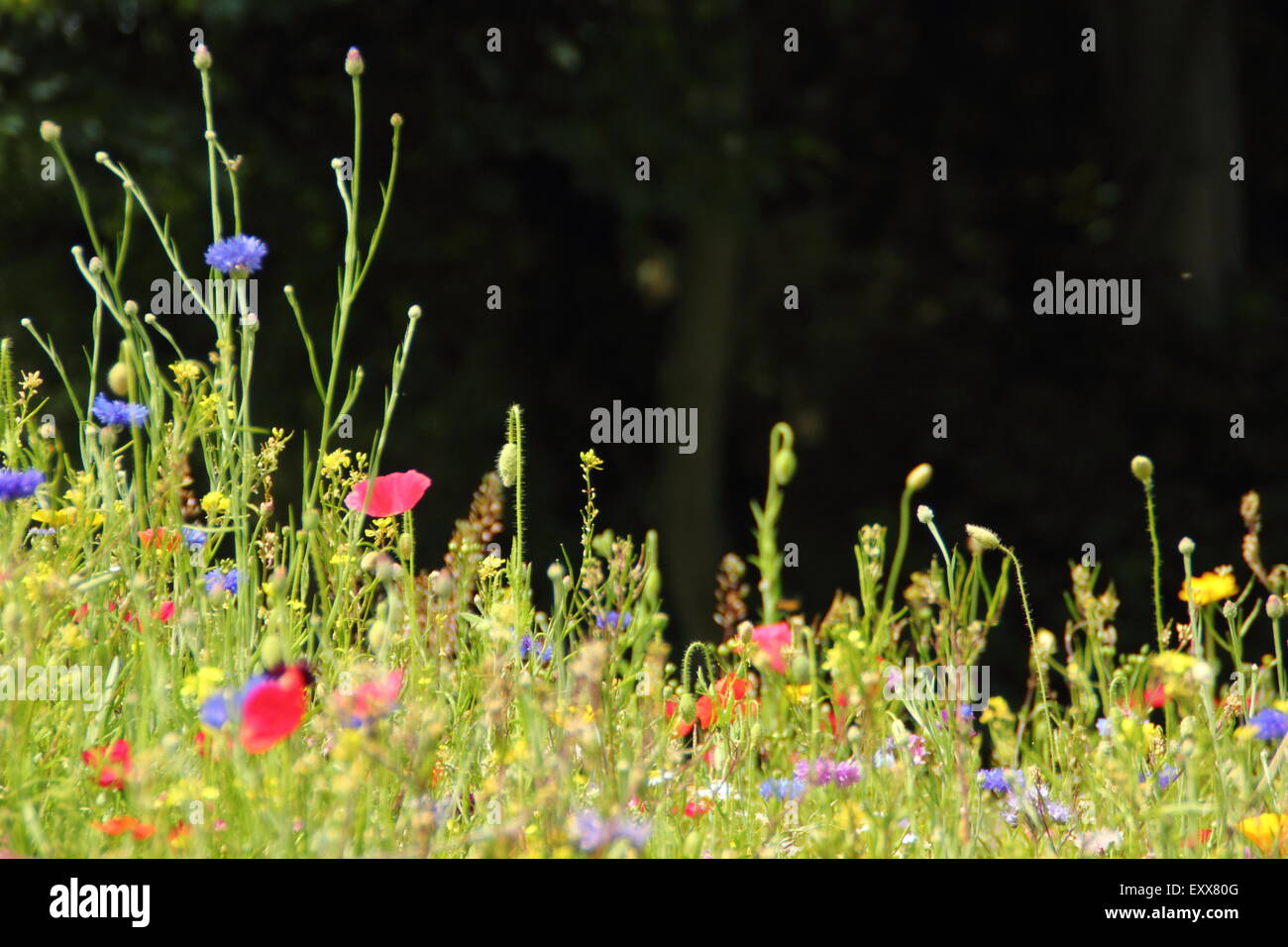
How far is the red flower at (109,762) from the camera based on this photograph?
1.52 meters

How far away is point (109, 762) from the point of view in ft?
5.03

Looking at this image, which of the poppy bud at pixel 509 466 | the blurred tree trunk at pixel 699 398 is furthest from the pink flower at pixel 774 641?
the blurred tree trunk at pixel 699 398

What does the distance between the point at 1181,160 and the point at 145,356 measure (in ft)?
27.3

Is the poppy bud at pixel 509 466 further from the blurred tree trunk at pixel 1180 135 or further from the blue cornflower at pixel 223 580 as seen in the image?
the blurred tree trunk at pixel 1180 135

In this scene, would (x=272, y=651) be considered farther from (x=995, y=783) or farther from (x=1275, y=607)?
(x=1275, y=607)

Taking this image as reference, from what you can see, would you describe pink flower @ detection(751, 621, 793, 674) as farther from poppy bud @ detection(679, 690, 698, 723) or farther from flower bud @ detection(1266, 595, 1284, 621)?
flower bud @ detection(1266, 595, 1284, 621)

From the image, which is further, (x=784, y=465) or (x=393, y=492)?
(x=393, y=492)

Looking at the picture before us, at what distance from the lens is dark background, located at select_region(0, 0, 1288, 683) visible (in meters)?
7.20

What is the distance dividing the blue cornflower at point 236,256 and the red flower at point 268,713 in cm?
92

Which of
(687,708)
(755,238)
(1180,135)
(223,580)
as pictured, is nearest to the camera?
(687,708)

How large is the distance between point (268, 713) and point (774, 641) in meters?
0.69

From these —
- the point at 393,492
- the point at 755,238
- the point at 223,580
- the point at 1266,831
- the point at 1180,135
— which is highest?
the point at 1180,135

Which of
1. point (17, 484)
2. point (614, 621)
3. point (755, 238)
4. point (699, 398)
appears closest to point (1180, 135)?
point (755, 238)
